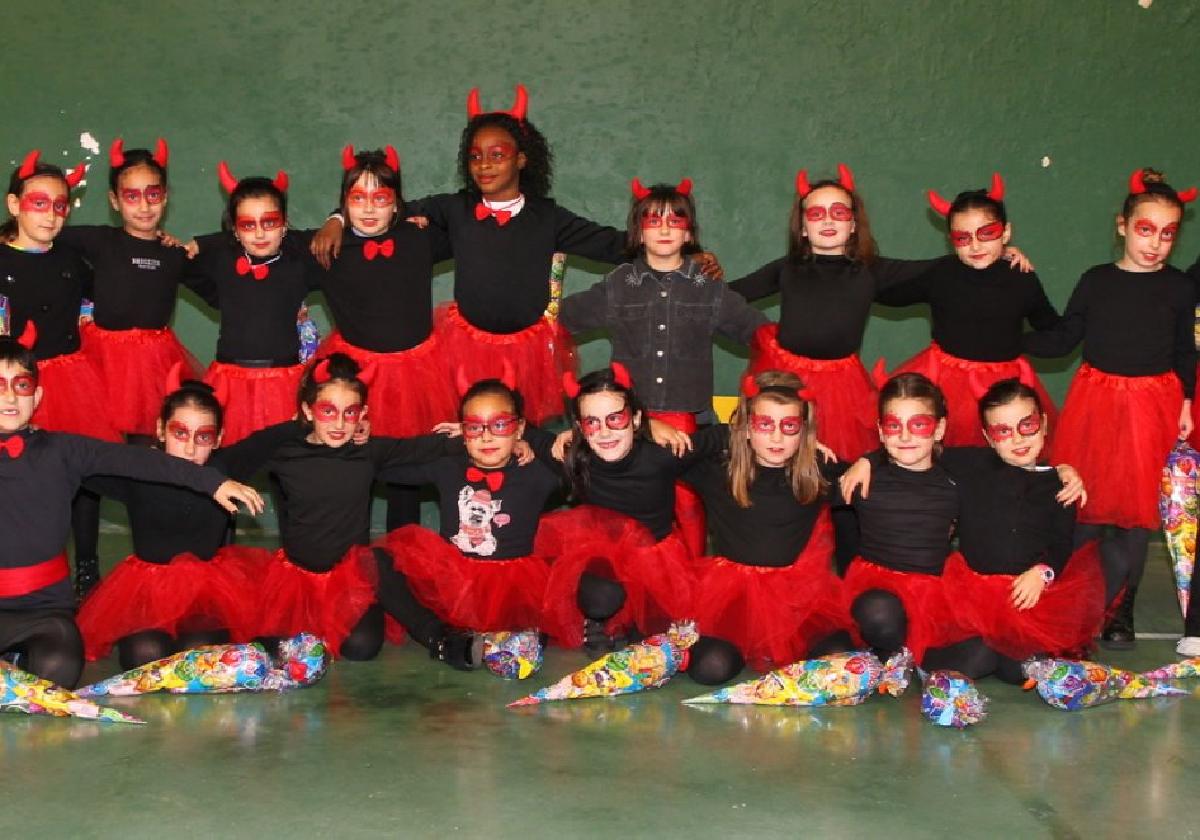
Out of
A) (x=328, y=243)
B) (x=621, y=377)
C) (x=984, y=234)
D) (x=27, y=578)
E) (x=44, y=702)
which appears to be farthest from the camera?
(x=328, y=243)

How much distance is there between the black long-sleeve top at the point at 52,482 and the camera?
4.03 metres

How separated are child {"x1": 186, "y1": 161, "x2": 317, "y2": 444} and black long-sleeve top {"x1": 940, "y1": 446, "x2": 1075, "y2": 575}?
2.21m

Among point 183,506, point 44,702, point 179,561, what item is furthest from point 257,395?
point 44,702

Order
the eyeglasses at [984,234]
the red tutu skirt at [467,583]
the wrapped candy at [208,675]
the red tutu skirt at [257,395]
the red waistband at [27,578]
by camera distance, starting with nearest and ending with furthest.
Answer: the wrapped candy at [208,675] → the red waistband at [27,578] → the red tutu skirt at [467,583] → the eyeglasses at [984,234] → the red tutu skirt at [257,395]

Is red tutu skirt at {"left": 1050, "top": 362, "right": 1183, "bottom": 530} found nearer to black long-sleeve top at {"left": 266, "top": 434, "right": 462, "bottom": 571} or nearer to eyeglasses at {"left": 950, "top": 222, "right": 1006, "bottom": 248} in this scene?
eyeglasses at {"left": 950, "top": 222, "right": 1006, "bottom": 248}

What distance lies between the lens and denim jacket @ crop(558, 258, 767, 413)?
4.79 meters

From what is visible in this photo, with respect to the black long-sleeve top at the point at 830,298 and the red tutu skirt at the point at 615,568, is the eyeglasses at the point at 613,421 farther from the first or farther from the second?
the black long-sleeve top at the point at 830,298

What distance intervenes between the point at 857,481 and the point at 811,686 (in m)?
0.68

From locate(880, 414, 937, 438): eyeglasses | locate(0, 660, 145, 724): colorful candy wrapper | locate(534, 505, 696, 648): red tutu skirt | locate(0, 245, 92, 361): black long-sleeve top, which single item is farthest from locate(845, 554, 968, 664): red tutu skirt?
locate(0, 245, 92, 361): black long-sleeve top

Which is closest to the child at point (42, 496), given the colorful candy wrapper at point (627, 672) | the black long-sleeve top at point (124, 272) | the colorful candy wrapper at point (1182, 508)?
the black long-sleeve top at point (124, 272)

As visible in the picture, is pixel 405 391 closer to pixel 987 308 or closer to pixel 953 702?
pixel 987 308

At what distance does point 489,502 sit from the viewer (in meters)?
4.45

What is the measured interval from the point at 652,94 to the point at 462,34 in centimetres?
80

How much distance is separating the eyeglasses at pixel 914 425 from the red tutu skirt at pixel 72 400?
2466mm
